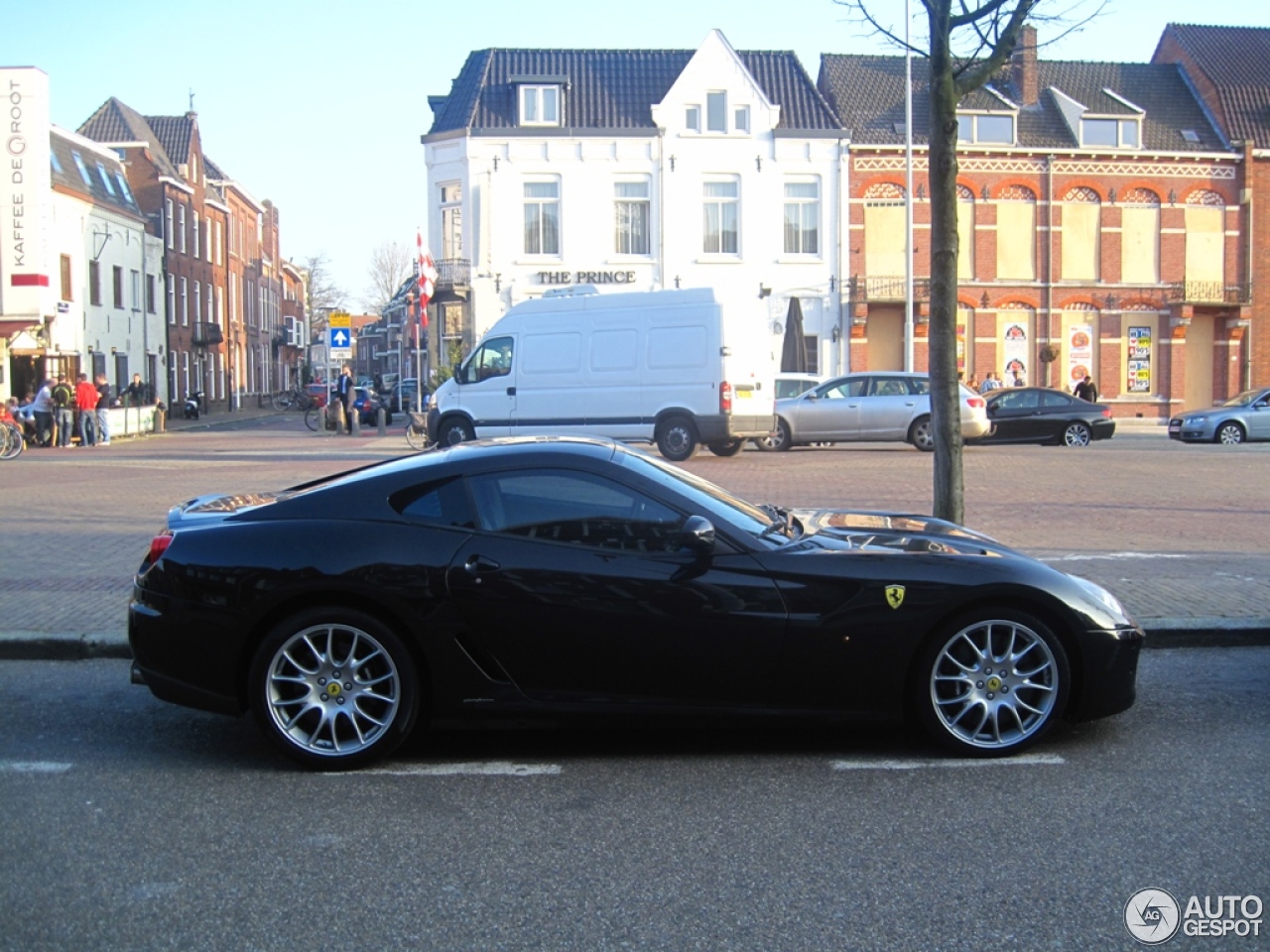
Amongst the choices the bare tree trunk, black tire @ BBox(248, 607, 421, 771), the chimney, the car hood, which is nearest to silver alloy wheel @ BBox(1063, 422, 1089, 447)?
the bare tree trunk

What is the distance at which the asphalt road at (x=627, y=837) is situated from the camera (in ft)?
12.3

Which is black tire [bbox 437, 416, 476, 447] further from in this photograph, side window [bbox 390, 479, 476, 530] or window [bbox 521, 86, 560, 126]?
window [bbox 521, 86, 560, 126]

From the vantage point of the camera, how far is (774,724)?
5.32 meters

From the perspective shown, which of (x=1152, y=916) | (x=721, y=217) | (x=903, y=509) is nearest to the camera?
(x=1152, y=916)

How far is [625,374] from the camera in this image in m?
20.9

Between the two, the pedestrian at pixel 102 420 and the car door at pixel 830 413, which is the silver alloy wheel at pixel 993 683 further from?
the pedestrian at pixel 102 420

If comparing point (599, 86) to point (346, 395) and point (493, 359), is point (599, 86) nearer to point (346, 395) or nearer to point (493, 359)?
point (346, 395)

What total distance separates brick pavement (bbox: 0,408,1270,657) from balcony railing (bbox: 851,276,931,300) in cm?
1576

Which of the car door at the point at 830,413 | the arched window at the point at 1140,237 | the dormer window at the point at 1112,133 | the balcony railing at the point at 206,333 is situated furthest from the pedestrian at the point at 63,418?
the arched window at the point at 1140,237

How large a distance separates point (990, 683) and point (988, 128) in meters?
39.9

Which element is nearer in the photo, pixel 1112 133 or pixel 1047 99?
pixel 1112 133

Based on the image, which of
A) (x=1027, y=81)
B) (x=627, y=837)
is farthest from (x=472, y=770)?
(x=1027, y=81)

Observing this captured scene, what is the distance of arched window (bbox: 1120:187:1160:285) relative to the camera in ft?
139

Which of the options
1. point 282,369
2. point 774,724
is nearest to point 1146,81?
point 774,724
